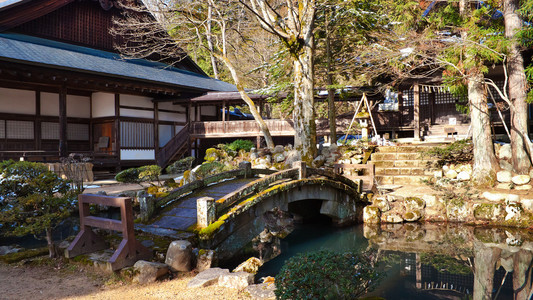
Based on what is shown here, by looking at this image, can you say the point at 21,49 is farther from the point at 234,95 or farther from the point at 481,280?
the point at 481,280

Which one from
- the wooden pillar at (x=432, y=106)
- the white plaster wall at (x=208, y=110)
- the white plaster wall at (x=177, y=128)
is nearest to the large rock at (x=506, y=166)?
the wooden pillar at (x=432, y=106)

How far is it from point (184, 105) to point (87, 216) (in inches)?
617

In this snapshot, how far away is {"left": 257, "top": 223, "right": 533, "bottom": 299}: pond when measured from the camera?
7715 millimetres

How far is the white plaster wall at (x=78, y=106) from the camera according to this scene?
62.5 feet

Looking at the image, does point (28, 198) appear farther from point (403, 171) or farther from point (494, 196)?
point (403, 171)

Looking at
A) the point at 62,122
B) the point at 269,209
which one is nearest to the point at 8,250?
the point at 269,209

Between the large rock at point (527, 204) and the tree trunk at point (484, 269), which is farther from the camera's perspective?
the large rock at point (527, 204)

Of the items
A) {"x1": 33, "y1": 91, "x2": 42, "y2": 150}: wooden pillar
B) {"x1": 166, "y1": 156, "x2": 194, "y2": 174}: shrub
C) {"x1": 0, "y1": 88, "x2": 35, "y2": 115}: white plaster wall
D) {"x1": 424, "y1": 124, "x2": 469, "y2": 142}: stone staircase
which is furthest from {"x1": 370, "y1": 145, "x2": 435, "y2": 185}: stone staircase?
{"x1": 0, "y1": 88, "x2": 35, "y2": 115}: white plaster wall

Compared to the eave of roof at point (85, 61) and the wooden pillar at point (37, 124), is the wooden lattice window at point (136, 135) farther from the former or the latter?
the wooden pillar at point (37, 124)

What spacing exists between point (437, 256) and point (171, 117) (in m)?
16.6

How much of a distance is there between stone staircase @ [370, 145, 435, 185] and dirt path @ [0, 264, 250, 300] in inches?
416

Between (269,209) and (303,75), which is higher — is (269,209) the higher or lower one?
the lower one

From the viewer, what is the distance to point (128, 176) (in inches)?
521

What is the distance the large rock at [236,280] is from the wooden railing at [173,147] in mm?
14805
